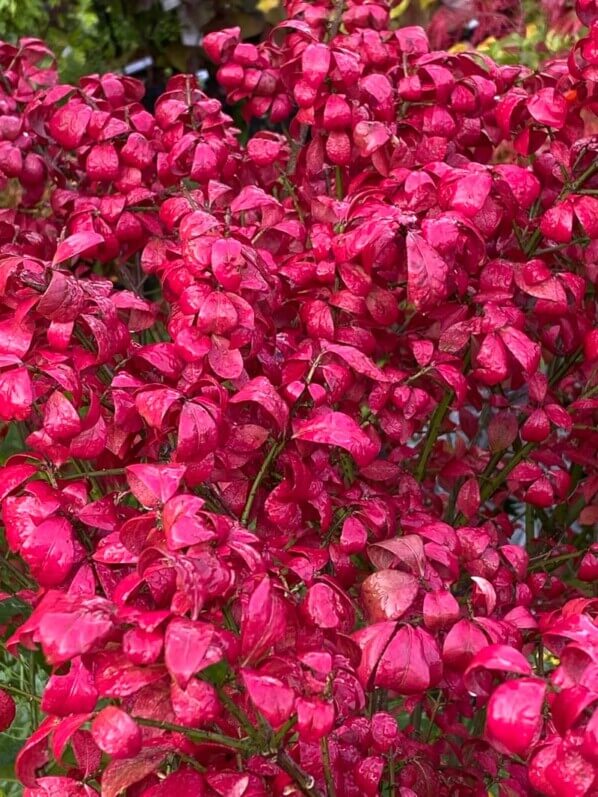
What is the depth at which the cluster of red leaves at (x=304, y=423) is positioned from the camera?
62cm

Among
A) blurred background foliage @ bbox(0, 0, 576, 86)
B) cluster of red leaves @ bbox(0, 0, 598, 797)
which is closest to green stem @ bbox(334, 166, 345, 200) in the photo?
cluster of red leaves @ bbox(0, 0, 598, 797)

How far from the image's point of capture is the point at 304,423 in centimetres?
78

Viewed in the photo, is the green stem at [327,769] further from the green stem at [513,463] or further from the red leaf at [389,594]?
the green stem at [513,463]

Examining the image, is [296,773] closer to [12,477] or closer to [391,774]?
[391,774]

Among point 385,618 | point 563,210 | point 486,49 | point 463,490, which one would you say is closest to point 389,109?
point 563,210

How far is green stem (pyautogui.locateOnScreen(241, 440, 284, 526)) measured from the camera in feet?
2.71

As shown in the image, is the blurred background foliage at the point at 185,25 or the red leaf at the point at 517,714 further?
the blurred background foliage at the point at 185,25

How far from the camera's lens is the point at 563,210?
3.10 ft

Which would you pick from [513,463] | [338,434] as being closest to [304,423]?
[338,434]

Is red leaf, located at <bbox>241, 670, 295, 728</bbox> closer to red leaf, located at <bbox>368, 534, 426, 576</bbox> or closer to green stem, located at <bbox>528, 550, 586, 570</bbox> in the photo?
red leaf, located at <bbox>368, 534, 426, 576</bbox>

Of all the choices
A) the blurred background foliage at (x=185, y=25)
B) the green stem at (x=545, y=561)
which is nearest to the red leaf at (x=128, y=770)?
the green stem at (x=545, y=561)

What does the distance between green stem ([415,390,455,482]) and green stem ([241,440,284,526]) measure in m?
0.26

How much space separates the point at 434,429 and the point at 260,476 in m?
0.30

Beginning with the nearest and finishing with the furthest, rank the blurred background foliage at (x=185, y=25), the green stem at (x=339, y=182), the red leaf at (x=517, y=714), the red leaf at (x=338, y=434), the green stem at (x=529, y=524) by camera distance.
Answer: the red leaf at (x=517, y=714), the red leaf at (x=338, y=434), the green stem at (x=339, y=182), the green stem at (x=529, y=524), the blurred background foliage at (x=185, y=25)
